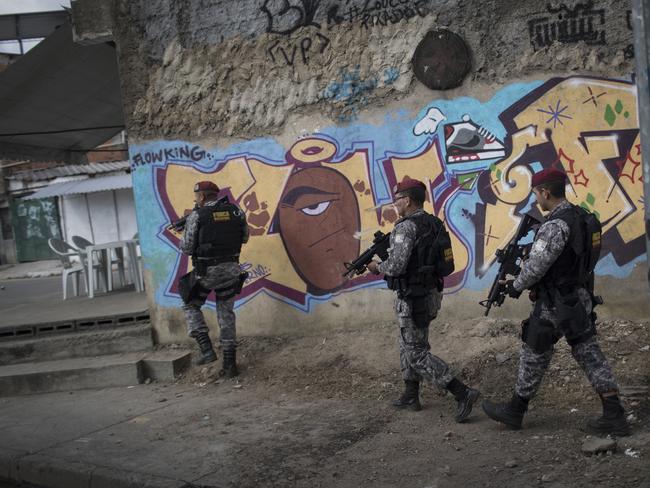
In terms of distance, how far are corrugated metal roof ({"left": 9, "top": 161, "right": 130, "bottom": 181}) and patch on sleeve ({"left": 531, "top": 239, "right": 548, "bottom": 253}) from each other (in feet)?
63.1

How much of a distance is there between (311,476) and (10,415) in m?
3.47

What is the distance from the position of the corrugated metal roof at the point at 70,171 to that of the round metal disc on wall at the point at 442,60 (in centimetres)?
1689

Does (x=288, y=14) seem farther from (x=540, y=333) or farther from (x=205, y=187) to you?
(x=540, y=333)

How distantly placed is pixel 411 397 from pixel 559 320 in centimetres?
148

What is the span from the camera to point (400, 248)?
4602mm

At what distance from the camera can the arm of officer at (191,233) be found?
6.23 metres

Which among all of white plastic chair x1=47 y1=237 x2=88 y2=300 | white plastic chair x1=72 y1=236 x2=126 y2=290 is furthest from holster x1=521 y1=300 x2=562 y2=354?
white plastic chair x1=47 y1=237 x2=88 y2=300

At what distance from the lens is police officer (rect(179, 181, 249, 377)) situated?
20.4 feet

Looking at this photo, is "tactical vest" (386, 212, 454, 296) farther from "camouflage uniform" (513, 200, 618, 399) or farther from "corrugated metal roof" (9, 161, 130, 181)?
"corrugated metal roof" (9, 161, 130, 181)

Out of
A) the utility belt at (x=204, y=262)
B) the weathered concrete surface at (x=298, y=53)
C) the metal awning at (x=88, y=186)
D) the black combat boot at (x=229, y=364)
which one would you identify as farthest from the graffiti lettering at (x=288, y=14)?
the metal awning at (x=88, y=186)

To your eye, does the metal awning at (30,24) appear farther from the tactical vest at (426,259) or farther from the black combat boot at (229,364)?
the tactical vest at (426,259)

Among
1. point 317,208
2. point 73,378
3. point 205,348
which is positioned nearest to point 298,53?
point 317,208

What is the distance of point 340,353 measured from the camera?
6285 mm

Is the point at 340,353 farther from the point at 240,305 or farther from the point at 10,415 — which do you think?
the point at 10,415
